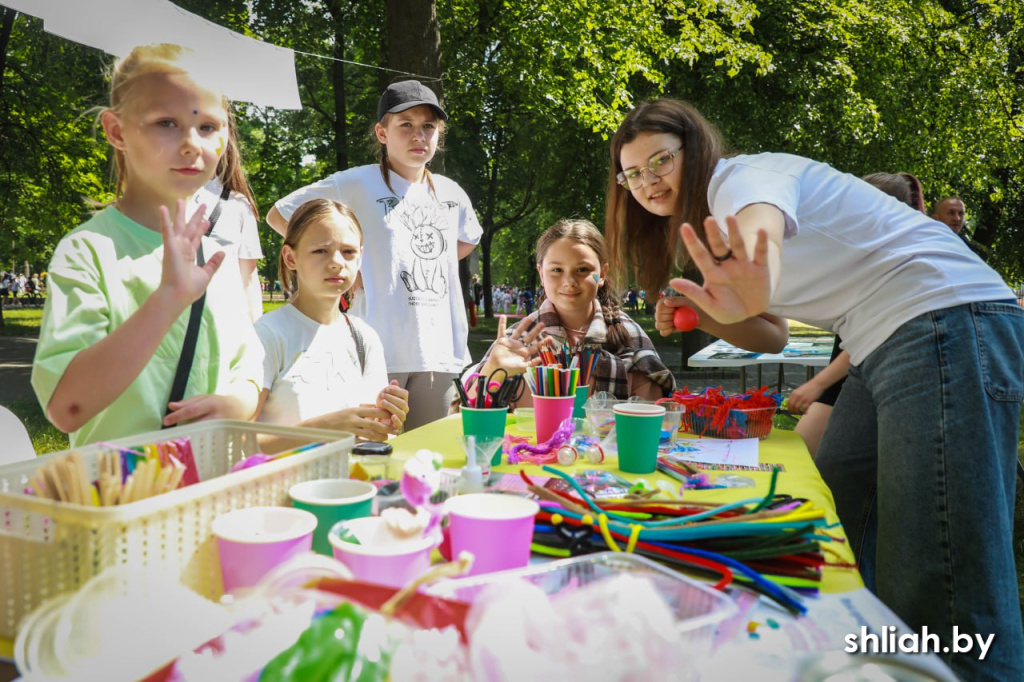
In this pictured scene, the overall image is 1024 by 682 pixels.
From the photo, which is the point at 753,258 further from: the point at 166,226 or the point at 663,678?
the point at 166,226

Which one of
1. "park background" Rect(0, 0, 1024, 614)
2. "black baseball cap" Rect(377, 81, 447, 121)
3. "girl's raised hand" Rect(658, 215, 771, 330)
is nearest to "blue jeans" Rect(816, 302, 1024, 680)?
"girl's raised hand" Rect(658, 215, 771, 330)

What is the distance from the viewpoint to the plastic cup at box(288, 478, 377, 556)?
0.96 meters

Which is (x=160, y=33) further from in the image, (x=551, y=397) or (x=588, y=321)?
(x=588, y=321)

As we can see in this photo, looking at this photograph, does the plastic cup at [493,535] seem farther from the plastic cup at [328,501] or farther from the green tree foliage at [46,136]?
the green tree foliage at [46,136]

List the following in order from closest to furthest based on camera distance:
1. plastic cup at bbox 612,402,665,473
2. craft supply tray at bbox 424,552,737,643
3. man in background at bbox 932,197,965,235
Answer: craft supply tray at bbox 424,552,737,643
plastic cup at bbox 612,402,665,473
man in background at bbox 932,197,965,235

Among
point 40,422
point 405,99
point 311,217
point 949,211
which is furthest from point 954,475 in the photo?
point 949,211

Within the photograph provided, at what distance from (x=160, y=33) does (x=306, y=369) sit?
110cm

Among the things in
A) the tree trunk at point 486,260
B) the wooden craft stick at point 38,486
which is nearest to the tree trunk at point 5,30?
the wooden craft stick at point 38,486

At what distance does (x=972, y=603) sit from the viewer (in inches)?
57.6

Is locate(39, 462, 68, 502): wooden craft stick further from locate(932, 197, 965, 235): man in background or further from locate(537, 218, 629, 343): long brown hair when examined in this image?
locate(932, 197, 965, 235): man in background

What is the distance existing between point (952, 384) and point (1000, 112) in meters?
14.3

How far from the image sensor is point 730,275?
4.31 ft

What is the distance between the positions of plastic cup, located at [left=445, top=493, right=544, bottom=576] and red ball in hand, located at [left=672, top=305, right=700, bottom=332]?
100 cm

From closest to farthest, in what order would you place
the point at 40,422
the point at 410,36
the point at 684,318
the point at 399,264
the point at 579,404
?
the point at 40,422 → the point at 684,318 → the point at 579,404 → the point at 399,264 → the point at 410,36
